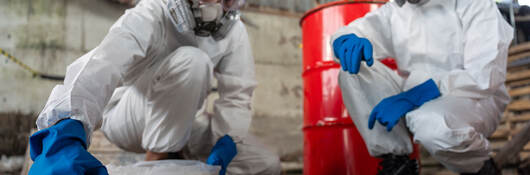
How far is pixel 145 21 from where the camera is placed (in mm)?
1336

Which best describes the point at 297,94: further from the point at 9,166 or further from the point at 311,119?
the point at 9,166

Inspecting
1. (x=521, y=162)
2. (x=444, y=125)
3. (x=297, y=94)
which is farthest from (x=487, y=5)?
(x=297, y=94)

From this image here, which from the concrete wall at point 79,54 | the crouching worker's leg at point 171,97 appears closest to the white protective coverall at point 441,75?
the crouching worker's leg at point 171,97

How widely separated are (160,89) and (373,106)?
81 cm

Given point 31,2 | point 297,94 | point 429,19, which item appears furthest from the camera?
point 297,94

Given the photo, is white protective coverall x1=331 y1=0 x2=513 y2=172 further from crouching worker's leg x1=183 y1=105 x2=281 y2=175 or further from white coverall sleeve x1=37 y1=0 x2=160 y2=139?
white coverall sleeve x1=37 y1=0 x2=160 y2=139

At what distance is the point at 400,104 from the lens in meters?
1.43

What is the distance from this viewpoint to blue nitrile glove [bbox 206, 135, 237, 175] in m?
1.41

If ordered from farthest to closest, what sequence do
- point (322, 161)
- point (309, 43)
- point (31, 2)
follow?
point (31, 2)
point (309, 43)
point (322, 161)

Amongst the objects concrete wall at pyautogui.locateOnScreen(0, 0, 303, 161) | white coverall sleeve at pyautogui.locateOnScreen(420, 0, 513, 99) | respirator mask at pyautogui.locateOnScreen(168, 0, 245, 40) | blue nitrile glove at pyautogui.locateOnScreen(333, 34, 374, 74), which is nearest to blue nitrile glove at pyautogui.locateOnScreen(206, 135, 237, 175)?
respirator mask at pyautogui.locateOnScreen(168, 0, 245, 40)

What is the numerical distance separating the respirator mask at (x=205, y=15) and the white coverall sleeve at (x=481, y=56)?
0.84 m

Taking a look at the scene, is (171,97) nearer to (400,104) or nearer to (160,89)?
(160,89)

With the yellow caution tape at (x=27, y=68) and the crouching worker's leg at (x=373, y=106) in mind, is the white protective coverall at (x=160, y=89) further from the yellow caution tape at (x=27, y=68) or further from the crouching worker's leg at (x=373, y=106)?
the yellow caution tape at (x=27, y=68)

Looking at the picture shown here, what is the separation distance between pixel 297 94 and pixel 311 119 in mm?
1116
